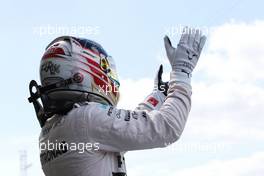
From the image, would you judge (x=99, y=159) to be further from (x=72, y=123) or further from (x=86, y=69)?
(x=86, y=69)

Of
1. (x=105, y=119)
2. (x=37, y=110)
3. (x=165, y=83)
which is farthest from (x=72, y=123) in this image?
(x=165, y=83)

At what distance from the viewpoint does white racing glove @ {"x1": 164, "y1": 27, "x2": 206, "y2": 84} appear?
340 centimetres

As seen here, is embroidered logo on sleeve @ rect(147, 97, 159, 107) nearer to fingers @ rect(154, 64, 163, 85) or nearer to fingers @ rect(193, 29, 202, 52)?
fingers @ rect(154, 64, 163, 85)

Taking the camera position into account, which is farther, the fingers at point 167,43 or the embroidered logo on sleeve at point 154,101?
the embroidered logo on sleeve at point 154,101

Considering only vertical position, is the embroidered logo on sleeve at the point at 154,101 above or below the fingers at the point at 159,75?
below

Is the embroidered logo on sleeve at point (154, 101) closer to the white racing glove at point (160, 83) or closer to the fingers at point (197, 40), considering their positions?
the white racing glove at point (160, 83)

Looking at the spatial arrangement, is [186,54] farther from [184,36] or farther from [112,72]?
[112,72]

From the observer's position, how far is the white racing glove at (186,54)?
3.40m

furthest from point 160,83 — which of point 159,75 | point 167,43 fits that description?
point 167,43

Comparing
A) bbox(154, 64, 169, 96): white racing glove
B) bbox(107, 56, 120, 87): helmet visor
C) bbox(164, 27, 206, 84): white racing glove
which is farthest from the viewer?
bbox(154, 64, 169, 96): white racing glove

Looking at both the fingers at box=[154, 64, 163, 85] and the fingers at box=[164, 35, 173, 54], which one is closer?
the fingers at box=[164, 35, 173, 54]

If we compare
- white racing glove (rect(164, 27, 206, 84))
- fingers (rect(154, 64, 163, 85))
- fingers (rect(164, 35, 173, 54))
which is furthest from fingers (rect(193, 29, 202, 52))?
fingers (rect(154, 64, 163, 85))

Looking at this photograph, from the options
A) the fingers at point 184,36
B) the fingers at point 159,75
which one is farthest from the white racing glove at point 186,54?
the fingers at point 159,75

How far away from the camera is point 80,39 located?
3.80 metres
